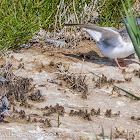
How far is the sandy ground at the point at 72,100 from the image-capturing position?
3.71 m

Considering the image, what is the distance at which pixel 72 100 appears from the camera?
15.5 feet

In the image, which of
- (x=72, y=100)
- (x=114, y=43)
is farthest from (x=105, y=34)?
(x=72, y=100)

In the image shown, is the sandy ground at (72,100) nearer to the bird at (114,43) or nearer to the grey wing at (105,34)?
the bird at (114,43)

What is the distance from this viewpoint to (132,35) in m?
2.30

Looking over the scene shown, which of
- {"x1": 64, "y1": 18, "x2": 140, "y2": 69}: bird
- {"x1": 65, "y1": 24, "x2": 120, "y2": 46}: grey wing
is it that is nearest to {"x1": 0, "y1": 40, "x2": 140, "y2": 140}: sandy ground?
{"x1": 64, "y1": 18, "x2": 140, "y2": 69}: bird

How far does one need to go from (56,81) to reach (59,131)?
166 cm

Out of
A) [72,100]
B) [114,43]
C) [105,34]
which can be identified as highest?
[105,34]

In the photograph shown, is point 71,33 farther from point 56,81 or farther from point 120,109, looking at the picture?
point 120,109

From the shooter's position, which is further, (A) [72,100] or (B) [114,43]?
(B) [114,43]

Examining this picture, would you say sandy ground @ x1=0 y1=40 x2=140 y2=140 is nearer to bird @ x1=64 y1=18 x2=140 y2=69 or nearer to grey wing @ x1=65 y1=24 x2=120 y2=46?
bird @ x1=64 y1=18 x2=140 y2=69

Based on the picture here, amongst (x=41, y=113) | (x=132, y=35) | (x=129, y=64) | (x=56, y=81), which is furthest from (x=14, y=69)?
(x=132, y=35)

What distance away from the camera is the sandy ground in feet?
12.2

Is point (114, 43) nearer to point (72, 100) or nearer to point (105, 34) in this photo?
point (105, 34)

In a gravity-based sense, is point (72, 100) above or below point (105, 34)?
below
